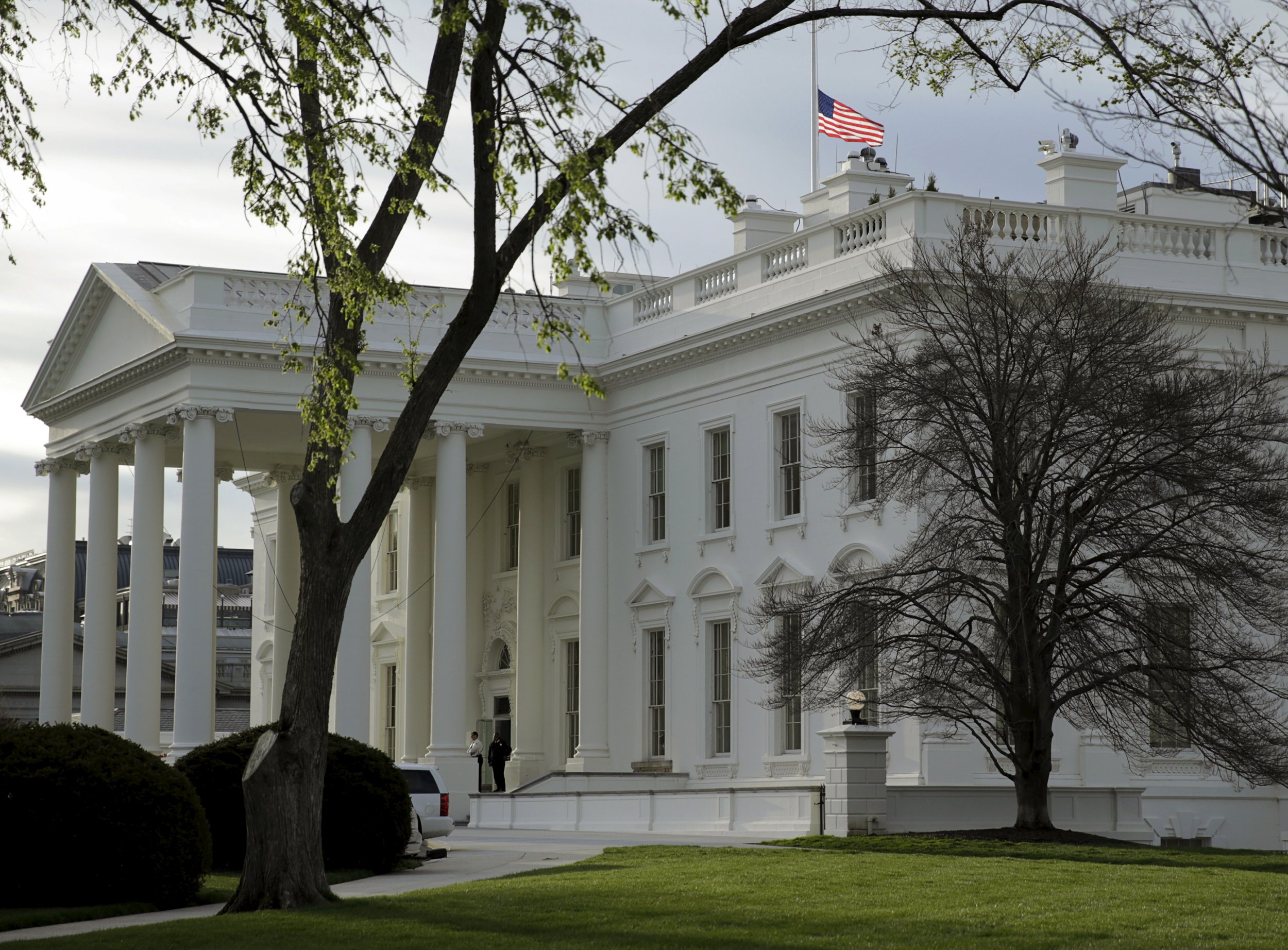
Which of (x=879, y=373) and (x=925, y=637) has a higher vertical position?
(x=879, y=373)

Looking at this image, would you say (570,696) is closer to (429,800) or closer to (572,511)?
(572,511)

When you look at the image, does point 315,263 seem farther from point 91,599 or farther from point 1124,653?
point 91,599

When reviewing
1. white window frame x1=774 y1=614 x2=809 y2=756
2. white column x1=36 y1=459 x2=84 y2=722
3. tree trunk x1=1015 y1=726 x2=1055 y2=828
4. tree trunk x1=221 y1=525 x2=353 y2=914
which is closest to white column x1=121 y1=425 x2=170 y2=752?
white column x1=36 y1=459 x2=84 y2=722

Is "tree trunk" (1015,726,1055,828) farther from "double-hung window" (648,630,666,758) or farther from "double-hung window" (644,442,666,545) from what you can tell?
"double-hung window" (644,442,666,545)

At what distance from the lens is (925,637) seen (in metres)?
28.5

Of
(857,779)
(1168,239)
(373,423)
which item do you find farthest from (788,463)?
(857,779)

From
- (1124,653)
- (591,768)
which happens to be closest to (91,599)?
(591,768)

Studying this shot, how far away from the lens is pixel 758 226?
4356cm

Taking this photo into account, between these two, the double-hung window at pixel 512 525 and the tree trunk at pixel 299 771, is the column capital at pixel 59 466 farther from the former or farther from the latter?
the tree trunk at pixel 299 771

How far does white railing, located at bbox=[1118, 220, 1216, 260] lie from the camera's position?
1421 inches

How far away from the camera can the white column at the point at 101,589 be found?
150 feet

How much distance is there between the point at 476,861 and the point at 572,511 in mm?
21180

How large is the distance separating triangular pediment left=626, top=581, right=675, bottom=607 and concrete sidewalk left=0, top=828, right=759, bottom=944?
648 centimetres

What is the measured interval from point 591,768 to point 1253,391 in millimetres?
19243
